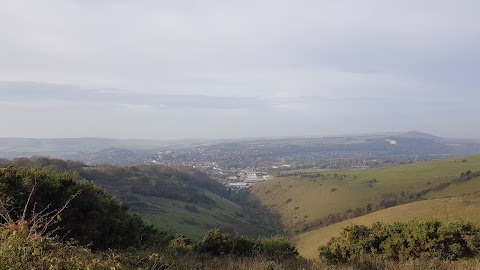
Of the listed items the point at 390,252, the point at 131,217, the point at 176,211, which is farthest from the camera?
the point at 176,211

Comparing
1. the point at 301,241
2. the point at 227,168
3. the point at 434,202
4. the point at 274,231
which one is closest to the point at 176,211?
the point at 274,231

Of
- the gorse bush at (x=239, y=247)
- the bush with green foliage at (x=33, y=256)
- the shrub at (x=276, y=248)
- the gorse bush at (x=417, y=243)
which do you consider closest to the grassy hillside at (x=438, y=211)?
the gorse bush at (x=417, y=243)

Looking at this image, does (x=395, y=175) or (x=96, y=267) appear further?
(x=395, y=175)

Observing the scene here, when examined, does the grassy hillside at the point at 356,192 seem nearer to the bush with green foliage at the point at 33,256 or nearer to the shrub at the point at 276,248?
the shrub at the point at 276,248

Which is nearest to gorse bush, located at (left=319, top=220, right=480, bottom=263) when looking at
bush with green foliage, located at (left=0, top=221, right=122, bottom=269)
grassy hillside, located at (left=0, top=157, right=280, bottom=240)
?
bush with green foliage, located at (left=0, top=221, right=122, bottom=269)

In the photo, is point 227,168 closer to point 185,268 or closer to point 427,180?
point 427,180

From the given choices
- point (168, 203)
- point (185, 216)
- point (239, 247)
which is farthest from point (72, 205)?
point (168, 203)
